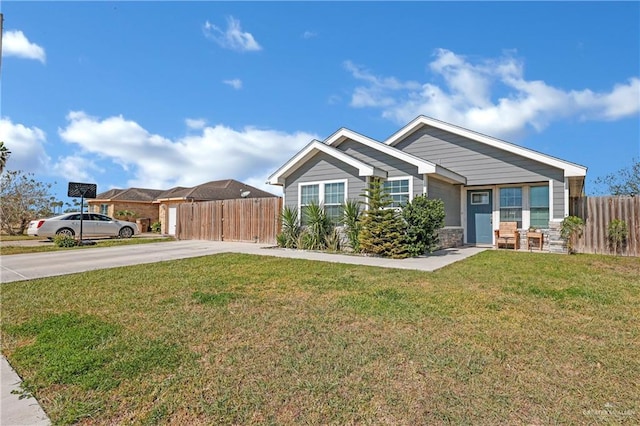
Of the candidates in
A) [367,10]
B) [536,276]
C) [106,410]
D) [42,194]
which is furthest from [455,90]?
[42,194]

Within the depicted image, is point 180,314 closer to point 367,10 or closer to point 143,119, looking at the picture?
point 367,10

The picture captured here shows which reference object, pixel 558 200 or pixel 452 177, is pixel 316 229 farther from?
pixel 558 200

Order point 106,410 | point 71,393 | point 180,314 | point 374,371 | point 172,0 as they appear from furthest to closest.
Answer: point 172,0 < point 180,314 < point 374,371 < point 71,393 < point 106,410

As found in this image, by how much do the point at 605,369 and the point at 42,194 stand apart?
3129 cm

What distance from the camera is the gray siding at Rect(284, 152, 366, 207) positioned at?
11.8m

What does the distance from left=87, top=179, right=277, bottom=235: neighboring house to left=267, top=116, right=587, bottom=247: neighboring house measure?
13.0 metres

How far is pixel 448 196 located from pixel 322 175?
4.99 meters

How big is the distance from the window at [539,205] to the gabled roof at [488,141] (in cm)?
115

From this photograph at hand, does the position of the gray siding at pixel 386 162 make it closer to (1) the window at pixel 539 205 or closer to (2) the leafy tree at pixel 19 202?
(1) the window at pixel 539 205

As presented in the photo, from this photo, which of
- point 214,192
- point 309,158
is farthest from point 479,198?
point 214,192

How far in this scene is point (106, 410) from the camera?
2248 mm

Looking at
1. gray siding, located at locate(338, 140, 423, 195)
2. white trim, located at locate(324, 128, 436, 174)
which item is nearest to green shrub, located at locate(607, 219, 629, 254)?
white trim, located at locate(324, 128, 436, 174)

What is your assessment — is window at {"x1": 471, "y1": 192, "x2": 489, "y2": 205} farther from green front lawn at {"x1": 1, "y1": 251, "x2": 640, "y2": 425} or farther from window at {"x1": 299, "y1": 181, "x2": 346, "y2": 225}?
green front lawn at {"x1": 1, "y1": 251, "x2": 640, "y2": 425}

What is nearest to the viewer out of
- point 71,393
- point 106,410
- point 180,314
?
point 106,410
